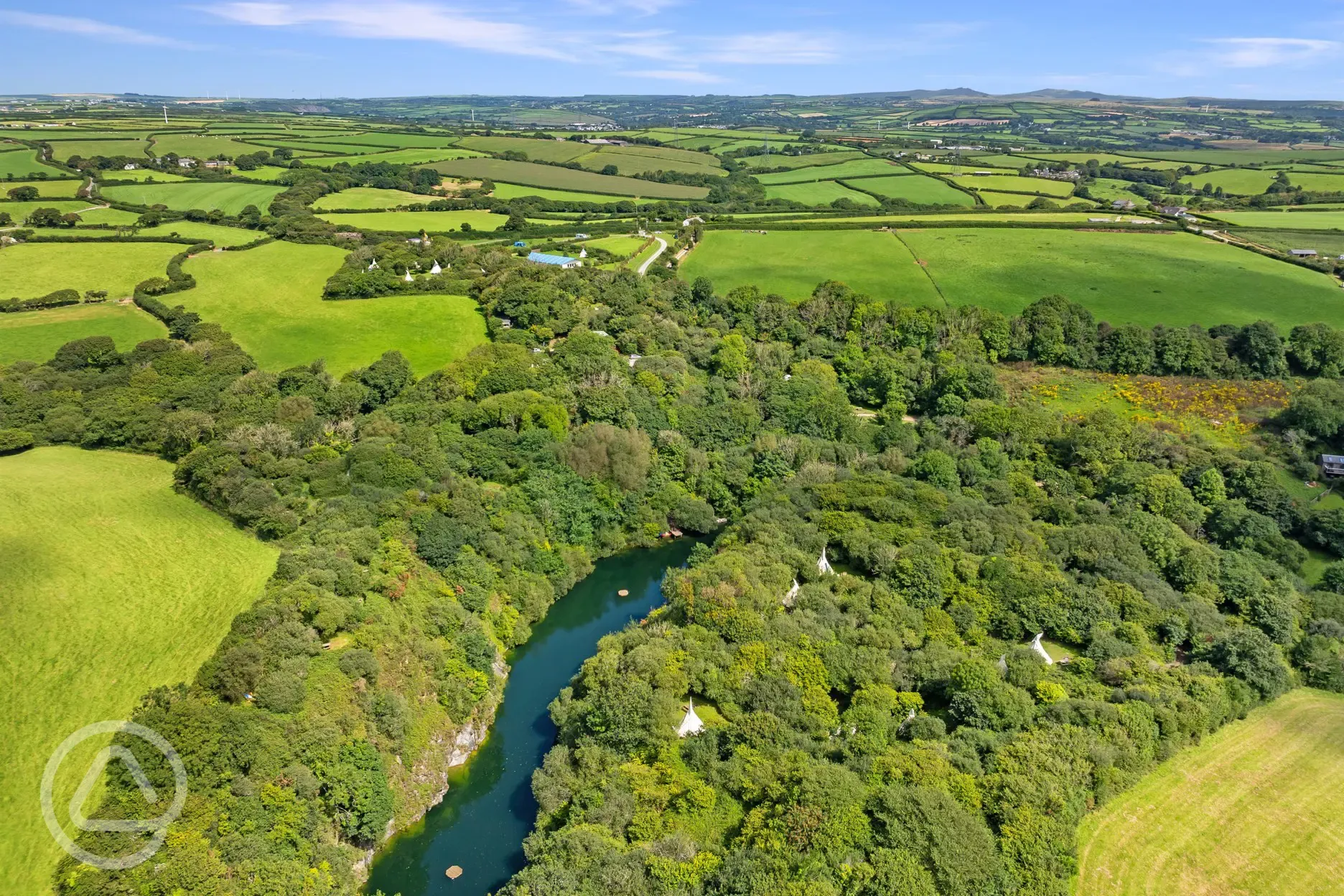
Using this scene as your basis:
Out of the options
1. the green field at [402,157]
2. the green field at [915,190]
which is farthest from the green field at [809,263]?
the green field at [402,157]

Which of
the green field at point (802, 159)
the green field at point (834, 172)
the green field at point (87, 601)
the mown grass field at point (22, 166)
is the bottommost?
the green field at point (87, 601)

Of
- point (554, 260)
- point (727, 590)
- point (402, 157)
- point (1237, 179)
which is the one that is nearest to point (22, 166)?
point (402, 157)

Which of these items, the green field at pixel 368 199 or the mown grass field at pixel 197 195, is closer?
the mown grass field at pixel 197 195

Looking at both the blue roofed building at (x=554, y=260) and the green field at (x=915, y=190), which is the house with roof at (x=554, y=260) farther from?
the green field at (x=915, y=190)

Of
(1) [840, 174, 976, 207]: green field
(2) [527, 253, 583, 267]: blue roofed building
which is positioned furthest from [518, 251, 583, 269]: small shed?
(1) [840, 174, 976, 207]: green field

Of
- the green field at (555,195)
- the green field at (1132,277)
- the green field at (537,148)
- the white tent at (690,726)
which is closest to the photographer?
the white tent at (690,726)

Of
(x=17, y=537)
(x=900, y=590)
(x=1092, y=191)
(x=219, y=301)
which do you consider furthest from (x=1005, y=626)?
(x=1092, y=191)

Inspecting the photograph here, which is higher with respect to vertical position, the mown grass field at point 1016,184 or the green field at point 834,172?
the green field at point 834,172

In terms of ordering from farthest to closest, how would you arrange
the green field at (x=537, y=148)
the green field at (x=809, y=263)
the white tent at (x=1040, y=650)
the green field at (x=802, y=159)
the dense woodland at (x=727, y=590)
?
the green field at (x=537, y=148)
the green field at (x=802, y=159)
the green field at (x=809, y=263)
the white tent at (x=1040, y=650)
the dense woodland at (x=727, y=590)
